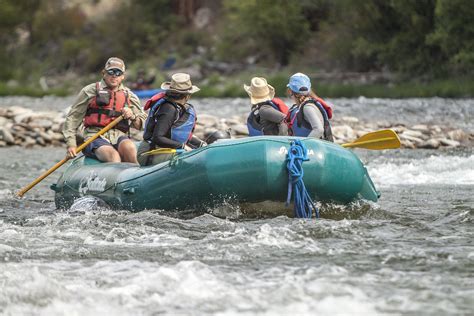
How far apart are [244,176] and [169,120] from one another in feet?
3.36

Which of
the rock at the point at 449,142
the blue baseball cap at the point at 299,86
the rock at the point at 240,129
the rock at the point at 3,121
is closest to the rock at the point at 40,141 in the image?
the rock at the point at 3,121

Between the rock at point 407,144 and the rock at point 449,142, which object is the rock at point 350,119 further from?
the rock at point 449,142

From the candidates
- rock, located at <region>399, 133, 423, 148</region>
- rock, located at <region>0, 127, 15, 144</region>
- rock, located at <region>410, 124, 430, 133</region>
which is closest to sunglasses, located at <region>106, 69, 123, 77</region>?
rock, located at <region>399, 133, 423, 148</region>

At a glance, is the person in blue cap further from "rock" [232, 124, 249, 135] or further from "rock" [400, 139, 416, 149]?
"rock" [232, 124, 249, 135]

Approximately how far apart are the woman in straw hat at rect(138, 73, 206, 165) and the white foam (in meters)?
3.43

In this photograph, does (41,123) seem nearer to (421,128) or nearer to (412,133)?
(412,133)

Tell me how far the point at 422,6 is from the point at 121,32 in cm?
2161

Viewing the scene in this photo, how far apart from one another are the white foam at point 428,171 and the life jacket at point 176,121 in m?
3.39

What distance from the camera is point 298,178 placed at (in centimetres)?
612

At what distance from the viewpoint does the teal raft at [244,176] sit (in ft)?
20.3

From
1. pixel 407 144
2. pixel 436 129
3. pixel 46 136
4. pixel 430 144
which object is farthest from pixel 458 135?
pixel 46 136

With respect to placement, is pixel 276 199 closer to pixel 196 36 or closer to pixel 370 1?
pixel 370 1

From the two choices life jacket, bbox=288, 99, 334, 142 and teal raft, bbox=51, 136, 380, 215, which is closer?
teal raft, bbox=51, 136, 380, 215

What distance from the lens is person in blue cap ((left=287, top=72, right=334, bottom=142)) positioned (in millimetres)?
7055
